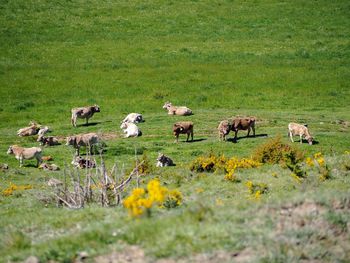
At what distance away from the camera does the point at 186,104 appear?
41938 mm

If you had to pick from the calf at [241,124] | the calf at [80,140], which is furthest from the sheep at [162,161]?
the calf at [241,124]

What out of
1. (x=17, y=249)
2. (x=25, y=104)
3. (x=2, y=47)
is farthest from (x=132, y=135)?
(x=2, y=47)

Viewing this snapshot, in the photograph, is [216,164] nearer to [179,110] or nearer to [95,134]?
[95,134]

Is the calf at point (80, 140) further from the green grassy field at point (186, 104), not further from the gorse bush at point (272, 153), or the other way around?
the gorse bush at point (272, 153)

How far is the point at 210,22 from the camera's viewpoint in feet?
204

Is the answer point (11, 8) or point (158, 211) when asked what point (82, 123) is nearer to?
point (158, 211)

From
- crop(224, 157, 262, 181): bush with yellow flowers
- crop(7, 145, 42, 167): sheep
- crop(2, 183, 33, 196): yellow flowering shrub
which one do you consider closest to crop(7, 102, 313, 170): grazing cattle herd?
crop(7, 145, 42, 167): sheep

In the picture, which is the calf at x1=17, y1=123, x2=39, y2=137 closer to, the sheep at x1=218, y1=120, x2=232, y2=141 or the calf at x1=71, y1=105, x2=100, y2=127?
the calf at x1=71, y1=105, x2=100, y2=127

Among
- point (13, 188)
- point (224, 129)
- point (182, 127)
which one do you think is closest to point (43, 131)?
point (182, 127)

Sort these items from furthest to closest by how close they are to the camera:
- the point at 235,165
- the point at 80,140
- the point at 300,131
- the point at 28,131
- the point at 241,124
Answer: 1. the point at 28,131
2. the point at 241,124
3. the point at 300,131
4. the point at 80,140
5. the point at 235,165

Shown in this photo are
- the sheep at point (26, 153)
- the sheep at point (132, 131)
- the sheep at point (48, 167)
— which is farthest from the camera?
the sheep at point (132, 131)

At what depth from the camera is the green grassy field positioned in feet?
31.7

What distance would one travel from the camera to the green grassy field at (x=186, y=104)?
9.65 meters

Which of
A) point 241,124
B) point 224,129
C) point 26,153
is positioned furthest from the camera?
point 241,124
